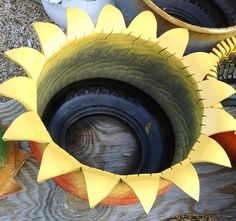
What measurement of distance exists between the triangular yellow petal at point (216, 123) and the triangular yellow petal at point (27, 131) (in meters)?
0.24

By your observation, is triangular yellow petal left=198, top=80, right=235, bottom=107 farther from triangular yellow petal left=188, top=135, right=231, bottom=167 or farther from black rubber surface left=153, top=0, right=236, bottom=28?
black rubber surface left=153, top=0, right=236, bottom=28

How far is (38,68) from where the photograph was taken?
0.81m

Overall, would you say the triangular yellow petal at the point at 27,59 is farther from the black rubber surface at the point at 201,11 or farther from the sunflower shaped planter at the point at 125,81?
the black rubber surface at the point at 201,11

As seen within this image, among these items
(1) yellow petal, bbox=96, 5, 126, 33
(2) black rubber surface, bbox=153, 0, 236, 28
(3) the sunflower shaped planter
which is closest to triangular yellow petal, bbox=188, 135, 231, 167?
(3) the sunflower shaped planter

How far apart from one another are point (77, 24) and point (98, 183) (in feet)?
0.83

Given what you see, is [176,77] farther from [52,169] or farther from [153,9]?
[52,169]

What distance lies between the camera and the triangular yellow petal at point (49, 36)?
832mm

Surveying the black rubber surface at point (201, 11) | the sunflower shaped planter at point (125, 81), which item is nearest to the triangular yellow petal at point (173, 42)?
the sunflower shaped planter at point (125, 81)

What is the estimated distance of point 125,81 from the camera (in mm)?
1020

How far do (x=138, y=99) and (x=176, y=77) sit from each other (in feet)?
0.42

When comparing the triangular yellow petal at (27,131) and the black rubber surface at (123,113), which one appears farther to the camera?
the black rubber surface at (123,113)

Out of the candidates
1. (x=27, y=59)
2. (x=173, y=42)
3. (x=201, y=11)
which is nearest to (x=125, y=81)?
(x=173, y=42)

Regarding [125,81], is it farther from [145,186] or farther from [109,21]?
[145,186]

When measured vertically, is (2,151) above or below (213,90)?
below
